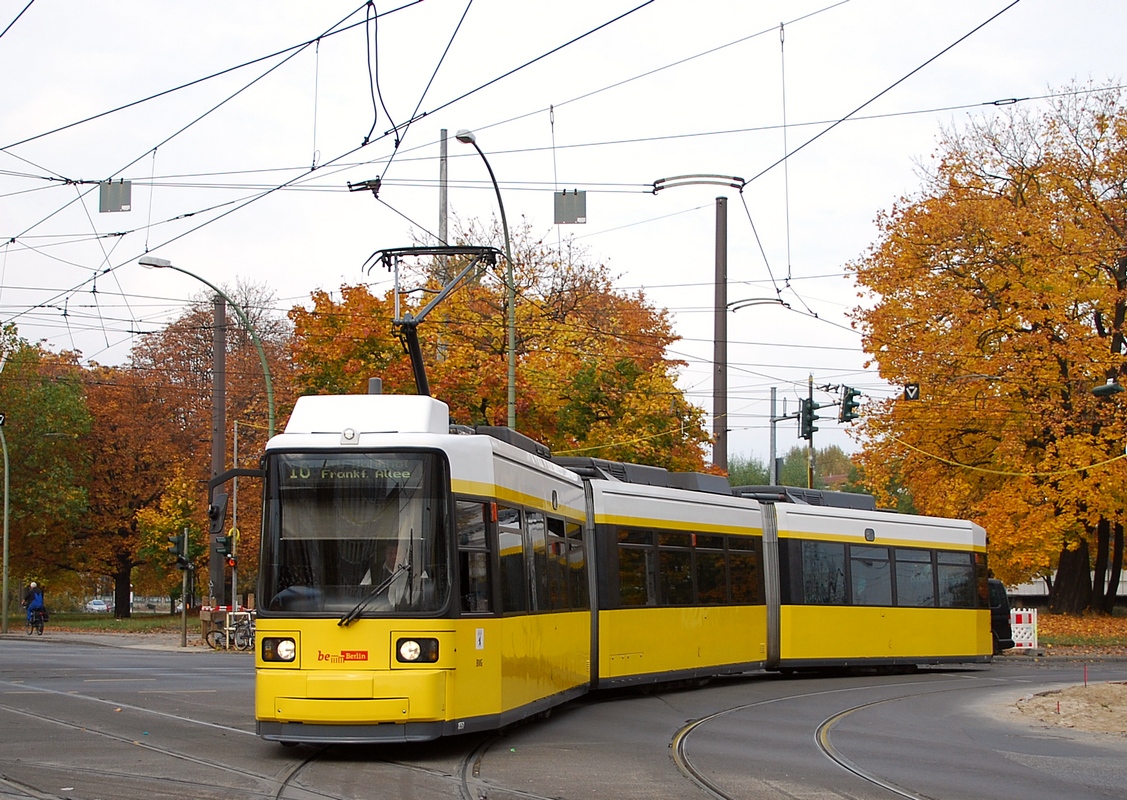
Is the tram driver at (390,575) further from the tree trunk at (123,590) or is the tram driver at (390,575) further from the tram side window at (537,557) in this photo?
the tree trunk at (123,590)

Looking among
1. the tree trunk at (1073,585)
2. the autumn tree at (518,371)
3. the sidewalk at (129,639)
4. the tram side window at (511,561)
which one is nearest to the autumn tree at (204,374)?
the sidewalk at (129,639)

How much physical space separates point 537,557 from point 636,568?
4.14m

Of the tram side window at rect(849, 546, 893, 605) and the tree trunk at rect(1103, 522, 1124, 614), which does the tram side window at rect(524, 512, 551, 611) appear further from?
the tree trunk at rect(1103, 522, 1124, 614)

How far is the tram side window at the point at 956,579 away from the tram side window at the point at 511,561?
12837 millimetres

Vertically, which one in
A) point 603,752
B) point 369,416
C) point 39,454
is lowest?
point 603,752

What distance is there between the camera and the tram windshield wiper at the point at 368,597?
1081cm

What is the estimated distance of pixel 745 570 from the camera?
20438 millimetres

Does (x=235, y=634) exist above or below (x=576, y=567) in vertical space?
below

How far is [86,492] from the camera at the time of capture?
178ft

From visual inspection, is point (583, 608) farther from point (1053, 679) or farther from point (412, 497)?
point (1053, 679)

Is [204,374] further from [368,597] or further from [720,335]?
[368,597]

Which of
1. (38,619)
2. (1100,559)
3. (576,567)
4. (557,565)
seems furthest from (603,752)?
(38,619)

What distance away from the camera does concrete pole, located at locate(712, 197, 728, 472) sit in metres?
26.8

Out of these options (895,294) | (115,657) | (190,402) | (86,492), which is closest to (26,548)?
(86,492)
